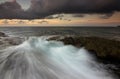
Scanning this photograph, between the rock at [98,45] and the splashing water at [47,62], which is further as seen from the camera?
the rock at [98,45]

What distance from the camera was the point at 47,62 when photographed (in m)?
4.29

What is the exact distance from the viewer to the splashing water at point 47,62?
13.3 feet

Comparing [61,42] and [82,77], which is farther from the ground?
[61,42]

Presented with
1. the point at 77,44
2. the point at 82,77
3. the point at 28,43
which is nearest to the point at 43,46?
the point at 28,43

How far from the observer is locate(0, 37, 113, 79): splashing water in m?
4.05

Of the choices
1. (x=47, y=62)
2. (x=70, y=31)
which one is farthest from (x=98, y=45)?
(x=47, y=62)

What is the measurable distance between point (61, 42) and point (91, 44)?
0.47 meters

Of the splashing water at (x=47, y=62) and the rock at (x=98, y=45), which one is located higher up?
the rock at (x=98, y=45)

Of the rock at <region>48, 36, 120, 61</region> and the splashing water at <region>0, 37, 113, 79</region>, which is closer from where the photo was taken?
A: the splashing water at <region>0, 37, 113, 79</region>

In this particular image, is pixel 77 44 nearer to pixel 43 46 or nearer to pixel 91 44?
pixel 91 44

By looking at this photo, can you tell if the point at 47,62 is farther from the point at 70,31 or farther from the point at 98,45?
the point at 98,45

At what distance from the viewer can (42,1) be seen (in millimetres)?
4414

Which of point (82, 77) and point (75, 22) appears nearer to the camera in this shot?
point (82, 77)

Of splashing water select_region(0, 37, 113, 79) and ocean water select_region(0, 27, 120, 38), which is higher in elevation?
ocean water select_region(0, 27, 120, 38)
